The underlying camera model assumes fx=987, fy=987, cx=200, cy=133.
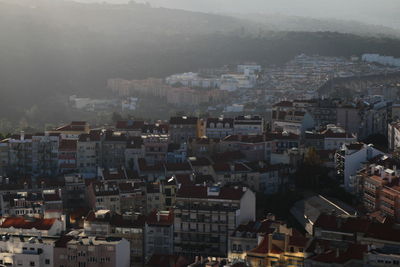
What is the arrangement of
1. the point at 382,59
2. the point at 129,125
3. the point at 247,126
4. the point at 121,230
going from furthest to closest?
the point at 382,59 < the point at 129,125 < the point at 247,126 < the point at 121,230

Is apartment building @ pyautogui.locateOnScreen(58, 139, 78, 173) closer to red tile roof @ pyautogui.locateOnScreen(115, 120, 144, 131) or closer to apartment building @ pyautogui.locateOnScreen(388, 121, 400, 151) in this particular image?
red tile roof @ pyautogui.locateOnScreen(115, 120, 144, 131)

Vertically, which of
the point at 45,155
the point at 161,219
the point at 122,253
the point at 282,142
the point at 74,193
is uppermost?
the point at 282,142

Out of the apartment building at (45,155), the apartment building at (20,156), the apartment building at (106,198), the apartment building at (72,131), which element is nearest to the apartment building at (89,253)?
the apartment building at (106,198)

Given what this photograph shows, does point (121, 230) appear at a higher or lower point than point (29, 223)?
lower

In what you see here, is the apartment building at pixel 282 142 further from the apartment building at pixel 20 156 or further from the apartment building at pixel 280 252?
the apartment building at pixel 280 252

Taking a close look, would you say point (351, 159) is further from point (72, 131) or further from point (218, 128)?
point (72, 131)

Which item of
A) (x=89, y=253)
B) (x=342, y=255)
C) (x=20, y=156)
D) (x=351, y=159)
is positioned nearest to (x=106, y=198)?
(x=89, y=253)

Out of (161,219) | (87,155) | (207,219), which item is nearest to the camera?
(207,219)
